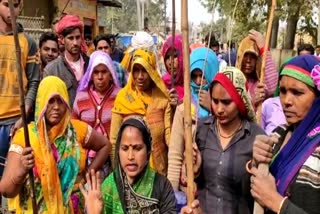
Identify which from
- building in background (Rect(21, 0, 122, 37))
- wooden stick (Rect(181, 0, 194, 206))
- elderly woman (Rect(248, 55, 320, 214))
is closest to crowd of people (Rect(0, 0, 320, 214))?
elderly woman (Rect(248, 55, 320, 214))

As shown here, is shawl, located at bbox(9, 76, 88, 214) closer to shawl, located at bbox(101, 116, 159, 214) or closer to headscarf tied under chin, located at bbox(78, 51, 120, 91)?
shawl, located at bbox(101, 116, 159, 214)

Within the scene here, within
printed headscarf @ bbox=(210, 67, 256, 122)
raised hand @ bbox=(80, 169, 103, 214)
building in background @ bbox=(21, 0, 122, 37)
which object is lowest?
raised hand @ bbox=(80, 169, 103, 214)

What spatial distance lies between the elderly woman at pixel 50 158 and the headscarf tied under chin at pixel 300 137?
4.10 ft

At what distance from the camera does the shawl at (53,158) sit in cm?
283

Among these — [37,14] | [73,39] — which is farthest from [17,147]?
[37,14]

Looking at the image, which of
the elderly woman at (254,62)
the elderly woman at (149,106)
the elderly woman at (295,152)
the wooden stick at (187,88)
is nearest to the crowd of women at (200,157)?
the elderly woman at (295,152)

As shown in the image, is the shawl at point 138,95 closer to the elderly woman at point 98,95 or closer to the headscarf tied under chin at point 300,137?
the elderly woman at point 98,95

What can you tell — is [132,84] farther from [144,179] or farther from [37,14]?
[37,14]

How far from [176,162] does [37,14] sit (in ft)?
43.3

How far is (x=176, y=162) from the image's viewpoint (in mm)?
2889

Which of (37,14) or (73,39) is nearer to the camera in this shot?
(73,39)

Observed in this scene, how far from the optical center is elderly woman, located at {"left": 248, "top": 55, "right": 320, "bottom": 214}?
1896mm

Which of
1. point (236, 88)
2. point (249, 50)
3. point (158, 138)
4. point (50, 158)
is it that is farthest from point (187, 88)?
point (249, 50)

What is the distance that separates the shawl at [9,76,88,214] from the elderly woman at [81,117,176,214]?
0.35 m
